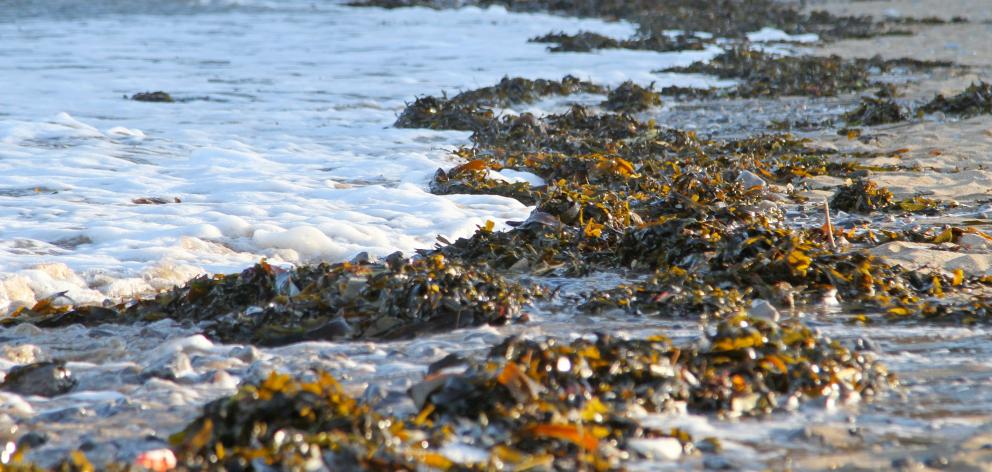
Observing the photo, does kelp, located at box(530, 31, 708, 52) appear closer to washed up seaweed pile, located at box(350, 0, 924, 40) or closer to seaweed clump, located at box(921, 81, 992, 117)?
washed up seaweed pile, located at box(350, 0, 924, 40)

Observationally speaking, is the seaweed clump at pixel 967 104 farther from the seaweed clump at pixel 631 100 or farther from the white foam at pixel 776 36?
the white foam at pixel 776 36

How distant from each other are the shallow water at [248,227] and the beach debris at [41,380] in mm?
55

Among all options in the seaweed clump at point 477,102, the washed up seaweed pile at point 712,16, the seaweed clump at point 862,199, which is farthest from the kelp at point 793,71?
the seaweed clump at point 862,199

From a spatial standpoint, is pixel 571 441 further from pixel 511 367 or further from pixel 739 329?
pixel 739 329

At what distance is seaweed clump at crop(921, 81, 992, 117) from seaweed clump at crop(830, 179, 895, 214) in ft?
11.3

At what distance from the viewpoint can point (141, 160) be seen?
6.54m

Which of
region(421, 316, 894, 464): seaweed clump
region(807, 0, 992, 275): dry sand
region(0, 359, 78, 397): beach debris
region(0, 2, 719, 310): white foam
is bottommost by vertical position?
region(0, 2, 719, 310): white foam

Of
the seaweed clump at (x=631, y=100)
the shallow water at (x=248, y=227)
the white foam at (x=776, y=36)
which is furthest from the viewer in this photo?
the white foam at (x=776, y=36)

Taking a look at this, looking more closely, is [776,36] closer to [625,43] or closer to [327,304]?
[625,43]

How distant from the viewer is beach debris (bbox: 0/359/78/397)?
275cm

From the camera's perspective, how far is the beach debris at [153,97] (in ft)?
30.0

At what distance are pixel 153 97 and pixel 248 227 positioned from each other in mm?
5010

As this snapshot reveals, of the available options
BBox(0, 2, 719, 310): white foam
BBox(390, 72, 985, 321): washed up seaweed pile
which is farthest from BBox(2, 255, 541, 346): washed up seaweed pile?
BBox(390, 72, 985, 321): washed up seaweed pile

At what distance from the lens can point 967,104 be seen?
26.9ft
